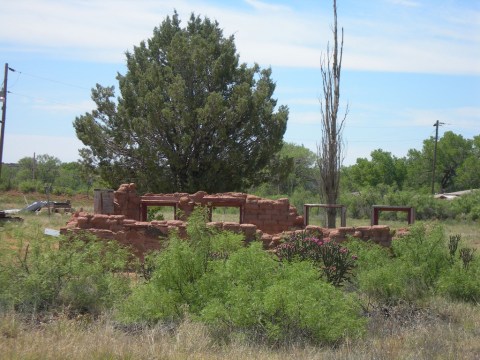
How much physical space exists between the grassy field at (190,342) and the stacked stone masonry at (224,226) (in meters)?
3.83

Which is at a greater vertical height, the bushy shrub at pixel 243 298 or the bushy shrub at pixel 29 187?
the bushy shrub at pixel 29 187

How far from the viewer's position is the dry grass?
6840mm

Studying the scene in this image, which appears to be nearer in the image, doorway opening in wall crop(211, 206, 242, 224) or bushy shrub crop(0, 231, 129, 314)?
bushy shrub crop(0, 231, 129, 314)

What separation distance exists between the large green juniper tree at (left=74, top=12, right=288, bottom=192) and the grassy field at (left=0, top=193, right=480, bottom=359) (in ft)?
75.1

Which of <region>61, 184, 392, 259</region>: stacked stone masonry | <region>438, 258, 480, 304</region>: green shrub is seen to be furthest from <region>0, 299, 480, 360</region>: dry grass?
<region>61, 184, 392, 259</region>: stacked stone masonry

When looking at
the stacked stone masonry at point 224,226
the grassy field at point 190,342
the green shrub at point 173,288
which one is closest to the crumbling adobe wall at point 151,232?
the stacked stone masonry at point 224,226

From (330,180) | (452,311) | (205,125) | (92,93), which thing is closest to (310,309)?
(452,311)

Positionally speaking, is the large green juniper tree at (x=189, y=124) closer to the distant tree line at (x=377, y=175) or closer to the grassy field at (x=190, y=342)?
the distant tree line at (x=377, y=175)

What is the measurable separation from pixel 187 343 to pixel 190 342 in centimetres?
7

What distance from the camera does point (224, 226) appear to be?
14.3m

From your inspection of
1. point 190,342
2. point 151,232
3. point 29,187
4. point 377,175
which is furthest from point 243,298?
point 377,175

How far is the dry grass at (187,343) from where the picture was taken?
684 centimetres

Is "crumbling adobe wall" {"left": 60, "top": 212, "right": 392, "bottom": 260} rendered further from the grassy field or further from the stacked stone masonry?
the grassy field

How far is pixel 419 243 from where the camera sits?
43.9 ft
